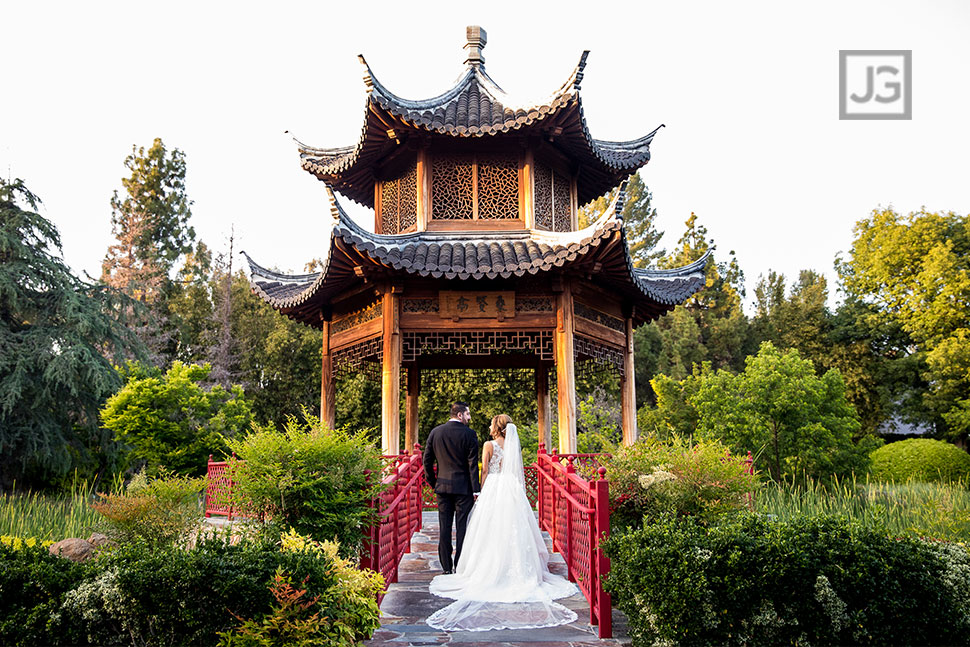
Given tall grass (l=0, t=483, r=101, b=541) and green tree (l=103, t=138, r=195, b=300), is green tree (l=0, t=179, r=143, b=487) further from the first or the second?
green tree (l=103, t=138, r=195, b=300)

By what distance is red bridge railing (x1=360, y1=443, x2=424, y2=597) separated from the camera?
5867 millimetres

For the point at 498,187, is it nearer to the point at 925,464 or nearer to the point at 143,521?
the point at 143,521

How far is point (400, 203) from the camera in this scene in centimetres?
1128

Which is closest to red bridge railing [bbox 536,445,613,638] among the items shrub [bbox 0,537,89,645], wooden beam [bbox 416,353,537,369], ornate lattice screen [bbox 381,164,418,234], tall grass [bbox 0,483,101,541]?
shrub [bbox 0,537,89,645]

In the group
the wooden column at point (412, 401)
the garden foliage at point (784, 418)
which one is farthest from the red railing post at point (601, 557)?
the garden foliage at point (784, 418)

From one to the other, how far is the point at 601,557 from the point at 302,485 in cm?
235

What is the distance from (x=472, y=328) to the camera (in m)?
9.62

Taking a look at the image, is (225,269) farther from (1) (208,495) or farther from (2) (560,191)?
(2) (560,191)

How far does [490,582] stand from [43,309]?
51.5ft

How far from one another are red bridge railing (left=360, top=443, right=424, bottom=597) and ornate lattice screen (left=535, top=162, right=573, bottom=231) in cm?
454

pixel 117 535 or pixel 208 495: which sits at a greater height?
pixel 117 535

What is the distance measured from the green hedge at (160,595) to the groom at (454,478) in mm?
3051

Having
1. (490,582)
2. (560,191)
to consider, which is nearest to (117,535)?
(490,582)

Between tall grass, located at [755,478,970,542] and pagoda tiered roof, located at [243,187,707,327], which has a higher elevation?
pagoda tiered roof, located at [243,187,707,327]
